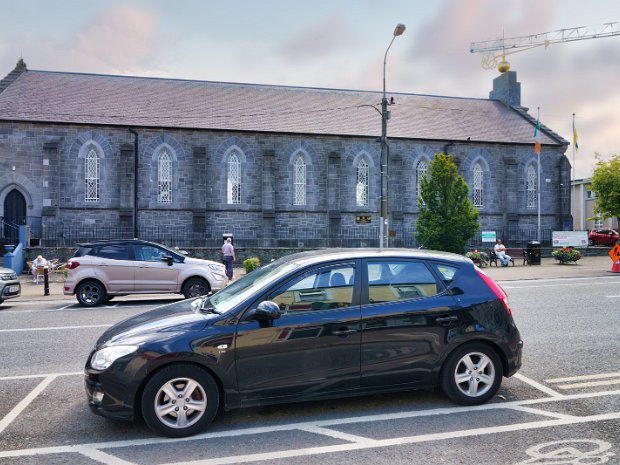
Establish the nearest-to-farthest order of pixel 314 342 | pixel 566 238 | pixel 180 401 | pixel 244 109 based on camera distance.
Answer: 1. pixel 180 401
2. pixel 314 342
3. pixel 566 238
4. pixel 244 109

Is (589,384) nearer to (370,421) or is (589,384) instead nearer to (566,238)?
(370,421)

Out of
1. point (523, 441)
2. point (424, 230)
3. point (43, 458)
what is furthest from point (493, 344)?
point (424, 230)

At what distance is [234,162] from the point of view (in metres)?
30.3

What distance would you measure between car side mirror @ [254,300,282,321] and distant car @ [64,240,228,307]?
27.9 ft

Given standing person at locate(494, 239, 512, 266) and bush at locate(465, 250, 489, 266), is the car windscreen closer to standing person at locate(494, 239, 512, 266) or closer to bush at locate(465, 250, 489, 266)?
bush at locate(465, 250, 489, 266)

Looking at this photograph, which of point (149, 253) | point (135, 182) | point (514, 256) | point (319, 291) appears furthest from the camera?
point (135, 182)

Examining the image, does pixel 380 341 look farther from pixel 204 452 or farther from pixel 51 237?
pixel 51 237

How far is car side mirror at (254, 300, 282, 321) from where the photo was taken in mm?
4574

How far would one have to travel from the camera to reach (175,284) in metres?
13.0

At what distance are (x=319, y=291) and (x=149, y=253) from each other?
9.33 meters

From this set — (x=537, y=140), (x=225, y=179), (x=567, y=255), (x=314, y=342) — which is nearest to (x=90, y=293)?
(x=314, y=342)

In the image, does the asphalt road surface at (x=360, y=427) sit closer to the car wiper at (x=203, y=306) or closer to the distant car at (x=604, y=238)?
the car wiper at (x=203, y=306)

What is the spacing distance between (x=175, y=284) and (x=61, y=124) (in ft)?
64.6

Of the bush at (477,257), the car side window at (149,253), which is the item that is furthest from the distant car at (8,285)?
the bush at (477,257)
